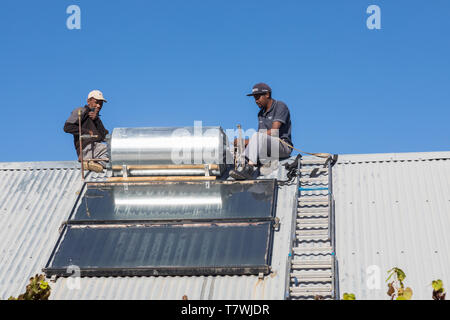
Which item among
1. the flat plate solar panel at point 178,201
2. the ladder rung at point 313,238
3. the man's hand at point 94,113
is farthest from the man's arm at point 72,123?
the ladder rung at point 313,238

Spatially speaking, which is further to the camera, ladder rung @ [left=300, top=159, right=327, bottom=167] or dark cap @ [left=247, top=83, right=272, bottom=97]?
ladder rung @ [left=300, top=159, right=327, bottom=167]

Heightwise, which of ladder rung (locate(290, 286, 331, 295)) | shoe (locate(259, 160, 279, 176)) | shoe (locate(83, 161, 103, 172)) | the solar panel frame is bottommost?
ladder rung (locate(290, 286, 331, 295))

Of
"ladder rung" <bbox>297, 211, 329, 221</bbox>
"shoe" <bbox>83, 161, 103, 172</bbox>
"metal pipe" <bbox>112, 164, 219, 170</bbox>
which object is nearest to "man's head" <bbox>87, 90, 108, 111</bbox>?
"shoe" <bbox>83, 161, 103, 172</bbox>

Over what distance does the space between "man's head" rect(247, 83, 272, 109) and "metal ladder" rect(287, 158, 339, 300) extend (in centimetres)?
161

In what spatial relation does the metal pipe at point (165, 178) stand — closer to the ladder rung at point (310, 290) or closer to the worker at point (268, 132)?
the worker at point (268, 132)

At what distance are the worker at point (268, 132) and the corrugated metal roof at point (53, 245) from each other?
43cm

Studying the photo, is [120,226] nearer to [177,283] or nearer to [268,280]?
[177,283]

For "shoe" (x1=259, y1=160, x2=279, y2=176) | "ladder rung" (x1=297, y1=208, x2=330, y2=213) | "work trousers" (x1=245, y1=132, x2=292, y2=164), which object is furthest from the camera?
"shoe" (x1=259, y1=160, x2=279, y2=176)

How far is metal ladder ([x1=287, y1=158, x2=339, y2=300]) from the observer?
1252 cm

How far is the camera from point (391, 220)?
14.2 meters

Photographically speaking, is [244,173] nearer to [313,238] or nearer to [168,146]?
[168,146]

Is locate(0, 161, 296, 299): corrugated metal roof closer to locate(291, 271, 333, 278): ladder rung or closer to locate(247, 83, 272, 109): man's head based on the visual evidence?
locate(291, 271, 333, 278): ladder rung

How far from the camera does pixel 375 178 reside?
1557 cm
